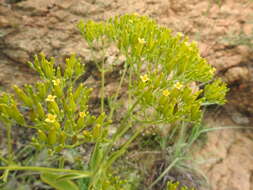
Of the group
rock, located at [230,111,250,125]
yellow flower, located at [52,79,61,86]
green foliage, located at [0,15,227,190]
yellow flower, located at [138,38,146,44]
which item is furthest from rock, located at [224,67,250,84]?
yellow flower, located at [52,79,61,86]

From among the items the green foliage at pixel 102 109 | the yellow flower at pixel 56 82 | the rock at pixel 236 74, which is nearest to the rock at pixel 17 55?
the green foliage at pixel 102 109

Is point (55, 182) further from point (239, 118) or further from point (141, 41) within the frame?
point (239, 118)

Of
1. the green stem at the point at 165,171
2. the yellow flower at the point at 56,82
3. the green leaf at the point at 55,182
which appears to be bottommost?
the green stem at the point at 165,171

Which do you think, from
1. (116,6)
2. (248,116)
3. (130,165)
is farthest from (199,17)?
(130,165)

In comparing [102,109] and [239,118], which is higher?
[102,109]

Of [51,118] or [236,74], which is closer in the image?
[51,118]

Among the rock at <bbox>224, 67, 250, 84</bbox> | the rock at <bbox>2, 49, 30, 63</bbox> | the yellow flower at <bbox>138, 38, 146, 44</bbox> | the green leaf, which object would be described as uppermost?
the yellow flower at <bbox>138, 38, 146, 44</bbox>

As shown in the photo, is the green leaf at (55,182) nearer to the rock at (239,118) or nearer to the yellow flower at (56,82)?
the yellow flower at (56,82)

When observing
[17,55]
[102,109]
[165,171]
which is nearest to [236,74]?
[165,171]

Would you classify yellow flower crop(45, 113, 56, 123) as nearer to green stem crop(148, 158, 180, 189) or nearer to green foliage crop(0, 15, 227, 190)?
green foliage crop(0, 15, 227, 190)

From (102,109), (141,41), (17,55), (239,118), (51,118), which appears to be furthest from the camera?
(239,118)
